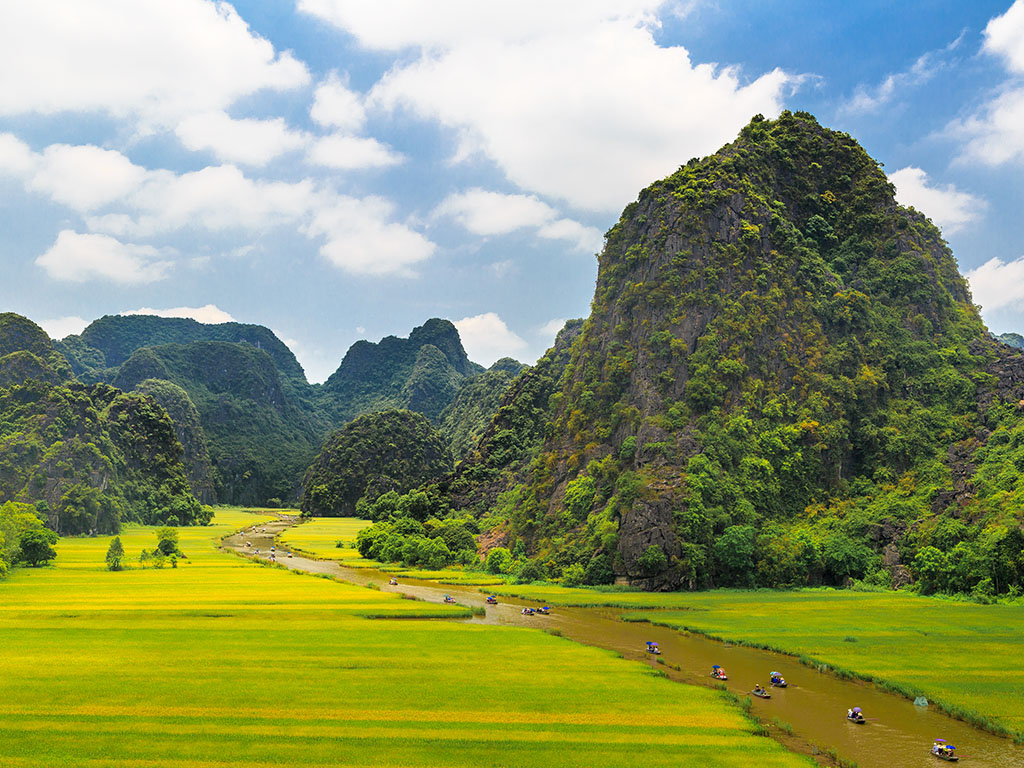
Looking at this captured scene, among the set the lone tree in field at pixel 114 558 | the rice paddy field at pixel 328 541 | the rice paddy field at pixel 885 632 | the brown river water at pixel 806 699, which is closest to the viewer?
the brown river water at pixel 806 699

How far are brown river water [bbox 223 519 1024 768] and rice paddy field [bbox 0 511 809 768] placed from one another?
2.45 m

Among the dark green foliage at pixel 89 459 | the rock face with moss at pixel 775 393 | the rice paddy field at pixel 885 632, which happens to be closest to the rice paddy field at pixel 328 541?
the rock face with moss at pixel 775 393

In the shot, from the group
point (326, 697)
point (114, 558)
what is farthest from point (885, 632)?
point (114, 558)

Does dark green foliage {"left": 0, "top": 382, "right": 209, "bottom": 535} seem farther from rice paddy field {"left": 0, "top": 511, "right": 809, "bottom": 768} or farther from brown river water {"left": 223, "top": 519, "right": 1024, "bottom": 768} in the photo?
brown river water {"left": 223, "top": 519, "right": 1024, "bottom": 768}

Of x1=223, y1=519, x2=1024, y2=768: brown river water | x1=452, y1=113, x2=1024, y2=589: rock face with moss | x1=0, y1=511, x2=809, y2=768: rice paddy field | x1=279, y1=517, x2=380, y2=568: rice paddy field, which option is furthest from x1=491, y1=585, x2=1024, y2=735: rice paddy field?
x1=279, y1=517, x2=380, y2=568: rice paddy field

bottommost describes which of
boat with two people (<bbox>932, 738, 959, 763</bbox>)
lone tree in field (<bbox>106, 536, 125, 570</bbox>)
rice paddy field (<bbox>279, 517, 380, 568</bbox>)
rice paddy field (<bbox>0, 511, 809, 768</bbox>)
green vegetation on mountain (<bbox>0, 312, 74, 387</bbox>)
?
rice paddy field (<bbox>279, 517, 380, 568</bbox>)

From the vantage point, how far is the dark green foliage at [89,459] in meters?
115

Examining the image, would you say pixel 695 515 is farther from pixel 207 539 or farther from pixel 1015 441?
pixel 207 539

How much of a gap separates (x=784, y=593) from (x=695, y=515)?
981cm

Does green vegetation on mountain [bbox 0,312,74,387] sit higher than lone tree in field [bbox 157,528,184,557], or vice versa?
green vegetation on mountain [bbox 0,312,74,387]

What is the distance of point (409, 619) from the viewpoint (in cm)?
4584

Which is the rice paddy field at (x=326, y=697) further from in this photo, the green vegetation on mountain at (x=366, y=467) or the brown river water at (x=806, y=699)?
the green vegetation on mountain at (x=366, y=467)

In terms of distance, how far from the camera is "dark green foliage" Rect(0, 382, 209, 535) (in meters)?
115

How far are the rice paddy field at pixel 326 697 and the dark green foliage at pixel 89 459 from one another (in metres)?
82.4
